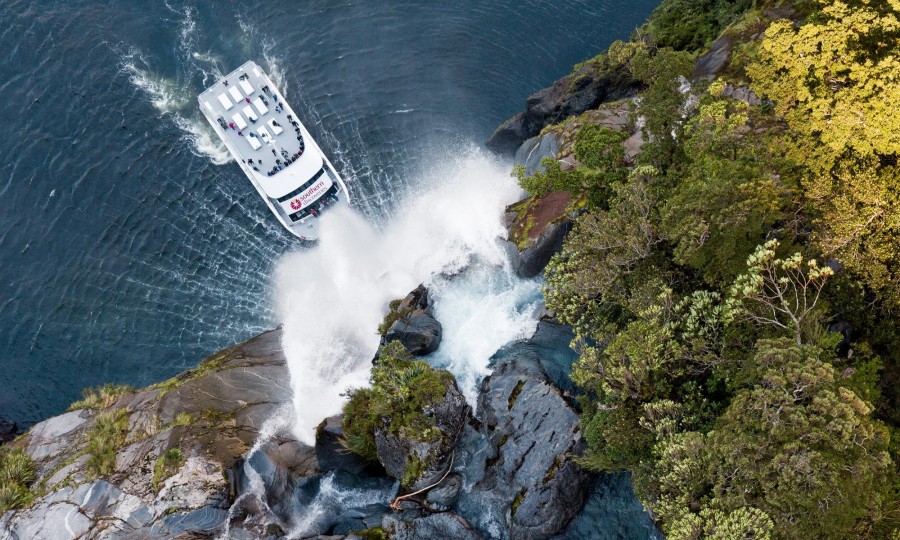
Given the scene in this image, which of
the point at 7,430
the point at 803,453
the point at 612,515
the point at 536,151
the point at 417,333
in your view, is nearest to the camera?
the point at 803,453

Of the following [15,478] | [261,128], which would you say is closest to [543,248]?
[261,128]

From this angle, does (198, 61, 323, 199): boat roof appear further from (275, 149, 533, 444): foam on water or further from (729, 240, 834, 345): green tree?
(729, 240, 834, 345): green tree

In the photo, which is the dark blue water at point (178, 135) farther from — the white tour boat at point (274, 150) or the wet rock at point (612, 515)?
the wet rock at point (612, 515)

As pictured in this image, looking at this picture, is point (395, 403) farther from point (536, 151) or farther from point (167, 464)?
point (536, 151)

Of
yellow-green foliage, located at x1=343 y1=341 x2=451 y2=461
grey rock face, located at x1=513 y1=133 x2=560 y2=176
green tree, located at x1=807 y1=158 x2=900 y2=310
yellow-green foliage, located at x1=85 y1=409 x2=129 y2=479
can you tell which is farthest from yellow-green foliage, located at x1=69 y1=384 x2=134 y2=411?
→ green tree, located at x1=807 y1=158 x2=900 y2=310

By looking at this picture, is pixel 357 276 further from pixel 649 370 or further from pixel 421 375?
pixel 649 370

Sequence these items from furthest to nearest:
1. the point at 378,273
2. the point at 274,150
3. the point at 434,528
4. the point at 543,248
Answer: the point at 274,150, the point at 378,273, the point at 543,248, the point at 434,528

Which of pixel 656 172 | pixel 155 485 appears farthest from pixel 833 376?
pixel 155 485
